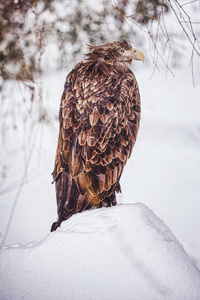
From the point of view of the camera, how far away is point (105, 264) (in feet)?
4.82

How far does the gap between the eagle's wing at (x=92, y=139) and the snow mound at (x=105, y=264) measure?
0.57ft

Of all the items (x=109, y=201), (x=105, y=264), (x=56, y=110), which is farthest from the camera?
(x=56, y=110)

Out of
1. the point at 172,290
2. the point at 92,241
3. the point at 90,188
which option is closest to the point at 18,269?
the point at 92,241

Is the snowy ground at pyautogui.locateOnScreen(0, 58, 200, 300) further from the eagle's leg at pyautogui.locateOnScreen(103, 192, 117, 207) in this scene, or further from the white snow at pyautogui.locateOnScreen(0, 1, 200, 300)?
the eagle's leg at pyautogui.locateOnScreen(103, 192, 117, 207)

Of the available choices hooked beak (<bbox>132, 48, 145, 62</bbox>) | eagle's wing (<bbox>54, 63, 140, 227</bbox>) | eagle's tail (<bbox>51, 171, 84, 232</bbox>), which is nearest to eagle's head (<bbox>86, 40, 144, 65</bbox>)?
hooked beak (<bbox>132, 48, 145, 62</bbox>)

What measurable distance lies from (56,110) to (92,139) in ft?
8.25

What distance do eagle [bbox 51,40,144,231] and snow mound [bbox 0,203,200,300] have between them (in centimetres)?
18

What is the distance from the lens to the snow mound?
4.47ft

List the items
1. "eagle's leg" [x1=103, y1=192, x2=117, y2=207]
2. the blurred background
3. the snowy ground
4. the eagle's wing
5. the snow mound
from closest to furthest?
1. the snow mound
2. the snowy ground
3. the eagle's wing
4. "eagle's leg" [x1=103, y1=192, x2=117, y2=207]
5. the blurred background

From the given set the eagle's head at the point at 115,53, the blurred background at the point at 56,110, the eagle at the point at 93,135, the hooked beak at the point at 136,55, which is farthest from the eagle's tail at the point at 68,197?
the hooked beak at the point at 136,55

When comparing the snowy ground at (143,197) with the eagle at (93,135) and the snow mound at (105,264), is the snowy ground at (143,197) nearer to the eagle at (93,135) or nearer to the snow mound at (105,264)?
the snow mound at (105,264)

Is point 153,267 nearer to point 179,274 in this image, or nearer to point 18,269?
point 179,274

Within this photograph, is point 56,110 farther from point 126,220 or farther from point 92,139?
point 126,220

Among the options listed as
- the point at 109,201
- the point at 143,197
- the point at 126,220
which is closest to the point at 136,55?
the point at 109,201
